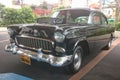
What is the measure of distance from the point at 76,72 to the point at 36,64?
1.17 metres

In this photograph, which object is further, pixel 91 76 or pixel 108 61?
pixel 108 61

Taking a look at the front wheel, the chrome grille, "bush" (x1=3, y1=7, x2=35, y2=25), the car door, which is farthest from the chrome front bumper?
"bush" (x1=3, y1=7, x2=35, y2=25)

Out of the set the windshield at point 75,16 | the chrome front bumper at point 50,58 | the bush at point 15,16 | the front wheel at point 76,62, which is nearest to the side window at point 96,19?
the windshield at point 75,16

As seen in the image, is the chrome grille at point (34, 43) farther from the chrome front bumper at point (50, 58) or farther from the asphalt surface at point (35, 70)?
the asphalt surface at point (35, 70)

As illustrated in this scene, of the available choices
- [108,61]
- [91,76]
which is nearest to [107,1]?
[108,61]

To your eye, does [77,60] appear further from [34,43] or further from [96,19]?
[96,19]

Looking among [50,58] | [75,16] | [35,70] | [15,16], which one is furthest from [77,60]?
[15,16]

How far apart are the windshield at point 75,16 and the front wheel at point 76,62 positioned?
3.16 ft

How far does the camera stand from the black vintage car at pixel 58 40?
14.5ft

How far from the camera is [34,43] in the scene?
4770 millimetres

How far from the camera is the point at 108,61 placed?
634 cm

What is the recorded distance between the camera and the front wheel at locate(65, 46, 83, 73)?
15.7 ft

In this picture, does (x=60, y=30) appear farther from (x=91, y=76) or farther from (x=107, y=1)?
(x=107, y=1)

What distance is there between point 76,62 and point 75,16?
1.48 meters
